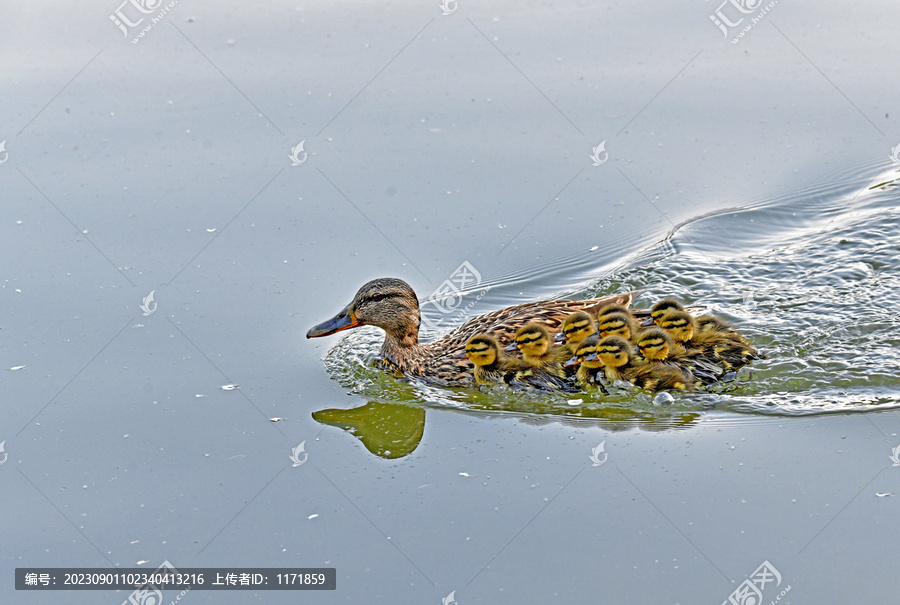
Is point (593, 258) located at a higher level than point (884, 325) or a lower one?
higher

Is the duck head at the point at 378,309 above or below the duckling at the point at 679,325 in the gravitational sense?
above

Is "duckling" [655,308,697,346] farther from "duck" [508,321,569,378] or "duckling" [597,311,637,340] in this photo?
"duck" [508,321,569,378]

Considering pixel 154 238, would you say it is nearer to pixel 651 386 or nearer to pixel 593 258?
pixel 593 258

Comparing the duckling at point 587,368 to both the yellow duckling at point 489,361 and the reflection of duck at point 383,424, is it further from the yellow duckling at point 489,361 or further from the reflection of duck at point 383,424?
the reflection of duck at point 383,424

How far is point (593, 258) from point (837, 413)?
93.8 inches

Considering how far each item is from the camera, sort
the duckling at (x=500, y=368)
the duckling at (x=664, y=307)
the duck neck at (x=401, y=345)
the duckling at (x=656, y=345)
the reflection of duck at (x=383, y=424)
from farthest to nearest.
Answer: the duck neck at (x=401, y=345)
the duckling at (x=664, y=307)
the duckling at (x=500, y=368)
the duckling at (x=656, y=345)
the reflection of duck at (x=383, y=424)

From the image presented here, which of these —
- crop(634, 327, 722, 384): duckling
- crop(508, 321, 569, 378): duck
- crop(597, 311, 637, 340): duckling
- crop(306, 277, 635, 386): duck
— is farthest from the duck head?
crop(634, 327, 722, 384): duckling

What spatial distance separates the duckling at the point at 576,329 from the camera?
22.4 ft

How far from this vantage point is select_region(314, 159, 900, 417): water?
6.73m

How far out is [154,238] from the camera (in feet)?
26.8

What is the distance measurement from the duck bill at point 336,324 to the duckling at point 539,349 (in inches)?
44.9

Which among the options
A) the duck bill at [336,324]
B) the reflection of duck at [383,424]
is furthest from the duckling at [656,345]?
the duck bill at [336,324]

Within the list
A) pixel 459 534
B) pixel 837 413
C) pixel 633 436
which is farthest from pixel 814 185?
pixel 459 534

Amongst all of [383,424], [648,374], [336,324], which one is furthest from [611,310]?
[336,324]
